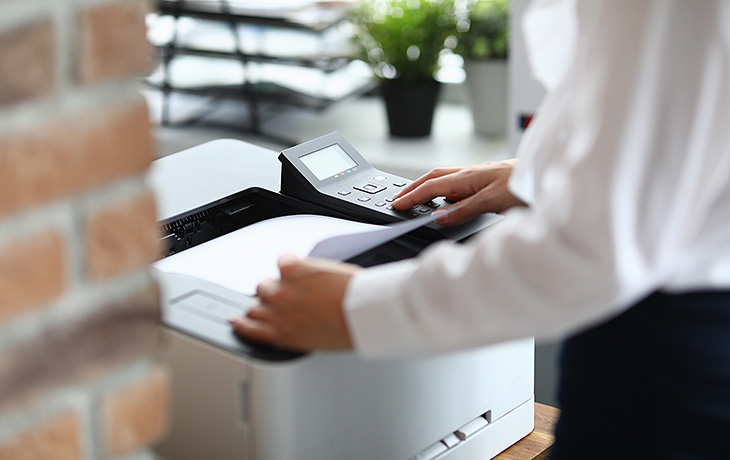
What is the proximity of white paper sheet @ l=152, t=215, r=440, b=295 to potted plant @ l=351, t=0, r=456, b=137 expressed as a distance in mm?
2153

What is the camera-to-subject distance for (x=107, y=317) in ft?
1.51

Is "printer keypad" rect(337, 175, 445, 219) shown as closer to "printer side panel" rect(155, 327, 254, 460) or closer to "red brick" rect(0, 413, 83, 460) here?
"printer side panel" rect(155, 327, 254, 460)

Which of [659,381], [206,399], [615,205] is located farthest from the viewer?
[206,399]

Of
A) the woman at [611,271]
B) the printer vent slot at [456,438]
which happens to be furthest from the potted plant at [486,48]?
the woman at [611,271]

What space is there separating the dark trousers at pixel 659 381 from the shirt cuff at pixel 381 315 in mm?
163

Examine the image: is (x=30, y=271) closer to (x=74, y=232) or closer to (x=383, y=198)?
(x=74, y=232)

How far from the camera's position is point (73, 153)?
0.42 metres

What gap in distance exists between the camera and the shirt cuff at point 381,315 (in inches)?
23.1

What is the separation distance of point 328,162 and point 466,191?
0.62 ft

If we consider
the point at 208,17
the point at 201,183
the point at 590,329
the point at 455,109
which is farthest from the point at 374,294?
the point at 455,109

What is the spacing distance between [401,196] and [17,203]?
1.98 feet

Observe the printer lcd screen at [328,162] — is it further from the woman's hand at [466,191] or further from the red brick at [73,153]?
the red brick at [73,153]

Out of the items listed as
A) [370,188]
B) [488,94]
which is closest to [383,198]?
[370,188]

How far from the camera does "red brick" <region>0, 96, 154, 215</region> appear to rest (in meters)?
0.40
